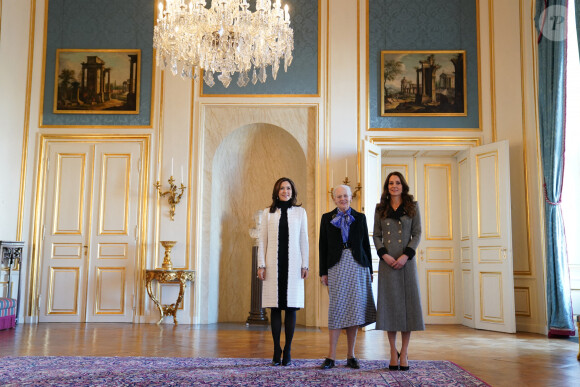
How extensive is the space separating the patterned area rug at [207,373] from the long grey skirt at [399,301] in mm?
299

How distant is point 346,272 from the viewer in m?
3.64

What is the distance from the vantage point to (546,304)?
6469 mm

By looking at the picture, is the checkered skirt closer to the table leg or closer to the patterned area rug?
the patterned area rug

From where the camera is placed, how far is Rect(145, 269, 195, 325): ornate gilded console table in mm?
6859

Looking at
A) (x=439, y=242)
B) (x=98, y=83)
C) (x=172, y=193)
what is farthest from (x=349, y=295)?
(x=98, y=83)

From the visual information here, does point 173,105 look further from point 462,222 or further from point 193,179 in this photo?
point 462,222

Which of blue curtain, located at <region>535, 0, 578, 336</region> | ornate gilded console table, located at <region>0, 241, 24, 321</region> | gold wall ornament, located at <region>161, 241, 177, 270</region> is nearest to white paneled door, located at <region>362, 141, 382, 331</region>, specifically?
blue curtain, located at <region>535, 0, 578, 336</region>

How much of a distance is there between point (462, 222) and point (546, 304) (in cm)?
153

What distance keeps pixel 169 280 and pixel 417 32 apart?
15.1 ft

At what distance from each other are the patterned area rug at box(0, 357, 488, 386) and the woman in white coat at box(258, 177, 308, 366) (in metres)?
0.29

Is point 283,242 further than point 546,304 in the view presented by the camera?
No

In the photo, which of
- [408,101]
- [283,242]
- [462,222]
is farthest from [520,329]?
[283,242]

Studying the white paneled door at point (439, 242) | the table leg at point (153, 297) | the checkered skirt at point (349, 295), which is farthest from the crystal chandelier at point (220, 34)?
the white paneled door at point (439, 242)

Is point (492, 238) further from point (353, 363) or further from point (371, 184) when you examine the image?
point (353, 363)
